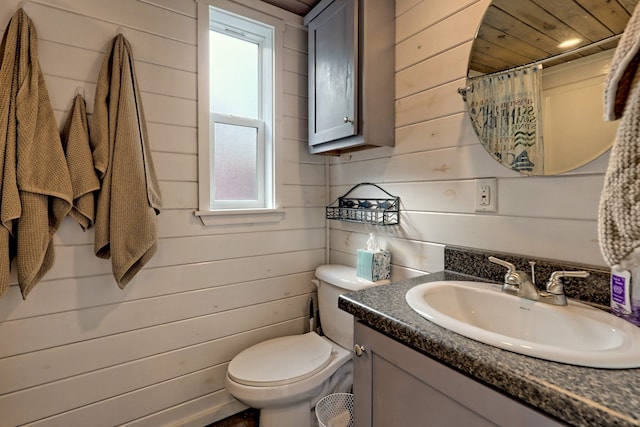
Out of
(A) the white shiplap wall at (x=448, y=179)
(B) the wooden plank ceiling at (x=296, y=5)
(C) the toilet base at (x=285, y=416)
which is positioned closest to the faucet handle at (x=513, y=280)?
(A) the white shiplap wall at (x=448, y=179)

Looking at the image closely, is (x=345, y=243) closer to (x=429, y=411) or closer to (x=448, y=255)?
(x=448, y=255)

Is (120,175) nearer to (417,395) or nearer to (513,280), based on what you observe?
(417,395)

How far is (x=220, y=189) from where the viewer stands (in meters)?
1.65

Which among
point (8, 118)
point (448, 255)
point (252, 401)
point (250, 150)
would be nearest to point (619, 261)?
point (448, 255)

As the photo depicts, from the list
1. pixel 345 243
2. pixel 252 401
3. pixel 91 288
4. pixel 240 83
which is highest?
pixel 240 83

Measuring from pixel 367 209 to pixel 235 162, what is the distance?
784 millimetres

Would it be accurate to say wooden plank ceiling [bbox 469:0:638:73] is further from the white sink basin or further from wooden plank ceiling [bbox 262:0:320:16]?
wooden plank ceiling [bbox 262:0:320:16]

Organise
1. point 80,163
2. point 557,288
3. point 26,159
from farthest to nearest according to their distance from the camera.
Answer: point 80,163
point 26,159
point 557,288

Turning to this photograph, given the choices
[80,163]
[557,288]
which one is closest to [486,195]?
[557,288]

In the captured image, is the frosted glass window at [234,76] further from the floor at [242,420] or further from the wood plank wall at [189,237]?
the floor at [242,420]

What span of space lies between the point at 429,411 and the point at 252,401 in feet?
2.60

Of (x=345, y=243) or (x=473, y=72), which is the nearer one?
(x=473, y=72)

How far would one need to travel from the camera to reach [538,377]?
0.52 metres

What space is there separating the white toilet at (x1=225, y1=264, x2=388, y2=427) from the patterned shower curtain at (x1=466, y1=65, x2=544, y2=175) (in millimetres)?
763
